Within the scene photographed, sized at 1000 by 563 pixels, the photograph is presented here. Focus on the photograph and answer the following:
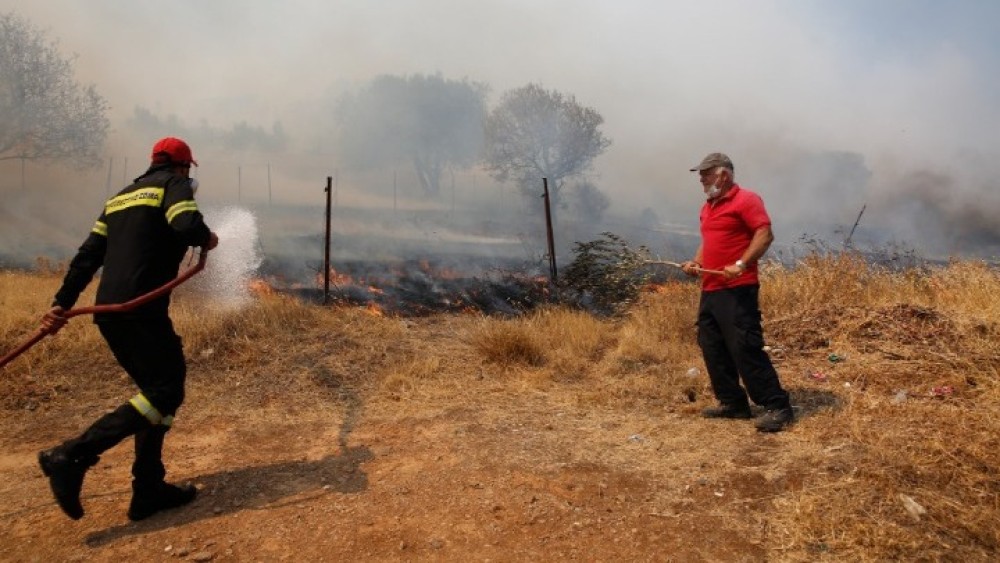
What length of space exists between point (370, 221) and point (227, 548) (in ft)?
77.8

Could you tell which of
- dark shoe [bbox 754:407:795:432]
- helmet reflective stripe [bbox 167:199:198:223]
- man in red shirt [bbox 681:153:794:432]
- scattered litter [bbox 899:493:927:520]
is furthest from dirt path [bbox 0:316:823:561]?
helmet reflective stripe [bbox 167:199:198:223]

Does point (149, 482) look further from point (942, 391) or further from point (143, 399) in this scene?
point (942, 391)

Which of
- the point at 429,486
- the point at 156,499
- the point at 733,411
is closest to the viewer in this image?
the point at 156,499

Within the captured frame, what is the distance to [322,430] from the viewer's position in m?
4.47

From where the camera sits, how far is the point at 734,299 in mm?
3961

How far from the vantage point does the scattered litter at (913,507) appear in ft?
8.57

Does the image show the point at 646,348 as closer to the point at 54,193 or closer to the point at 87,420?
the point at 87,420

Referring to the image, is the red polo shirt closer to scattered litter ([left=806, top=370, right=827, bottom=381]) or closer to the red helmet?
scattered litter ([left=806, top=370, right=827, bottom=381])

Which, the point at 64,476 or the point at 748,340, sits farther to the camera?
the point at 748,340

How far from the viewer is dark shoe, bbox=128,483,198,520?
303 cm

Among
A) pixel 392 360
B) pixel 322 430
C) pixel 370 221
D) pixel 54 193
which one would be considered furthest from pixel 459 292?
pixel 54 193

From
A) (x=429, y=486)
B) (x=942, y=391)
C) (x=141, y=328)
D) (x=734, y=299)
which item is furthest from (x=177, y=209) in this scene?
(x=942, y=391)

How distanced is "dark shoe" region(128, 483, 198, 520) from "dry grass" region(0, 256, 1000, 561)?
1754mm

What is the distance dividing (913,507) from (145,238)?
12.9ft
